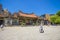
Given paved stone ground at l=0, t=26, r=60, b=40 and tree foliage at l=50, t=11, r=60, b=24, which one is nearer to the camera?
paved stone ground at l=0, t=26, r=60, b=40

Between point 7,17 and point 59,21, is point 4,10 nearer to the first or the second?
point 7,17

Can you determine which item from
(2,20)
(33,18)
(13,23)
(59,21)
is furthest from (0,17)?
(59,21)

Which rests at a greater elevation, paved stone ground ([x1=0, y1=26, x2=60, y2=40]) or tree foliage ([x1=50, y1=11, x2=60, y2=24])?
tree foliage ([x1=50, y1=11, x2=60, y2=24])

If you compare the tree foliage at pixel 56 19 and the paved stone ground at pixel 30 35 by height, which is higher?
the tree foliage at pixel 56 19

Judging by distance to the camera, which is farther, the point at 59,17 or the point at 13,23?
the point at 59,17

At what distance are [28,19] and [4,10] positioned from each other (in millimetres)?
5484

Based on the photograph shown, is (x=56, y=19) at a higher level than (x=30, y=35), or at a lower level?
higher

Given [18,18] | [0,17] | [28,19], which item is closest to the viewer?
[0,17]

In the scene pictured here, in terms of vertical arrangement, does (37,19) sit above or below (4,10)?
below

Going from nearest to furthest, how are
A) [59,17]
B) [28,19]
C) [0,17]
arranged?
1. [0,17]
2. [28,19]
3. [59,17]

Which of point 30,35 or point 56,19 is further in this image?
point 56,19

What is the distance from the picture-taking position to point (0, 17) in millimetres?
26609

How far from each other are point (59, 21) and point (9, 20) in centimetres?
1060

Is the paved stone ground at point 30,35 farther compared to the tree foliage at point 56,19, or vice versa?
the tree foliage at point 56,19
